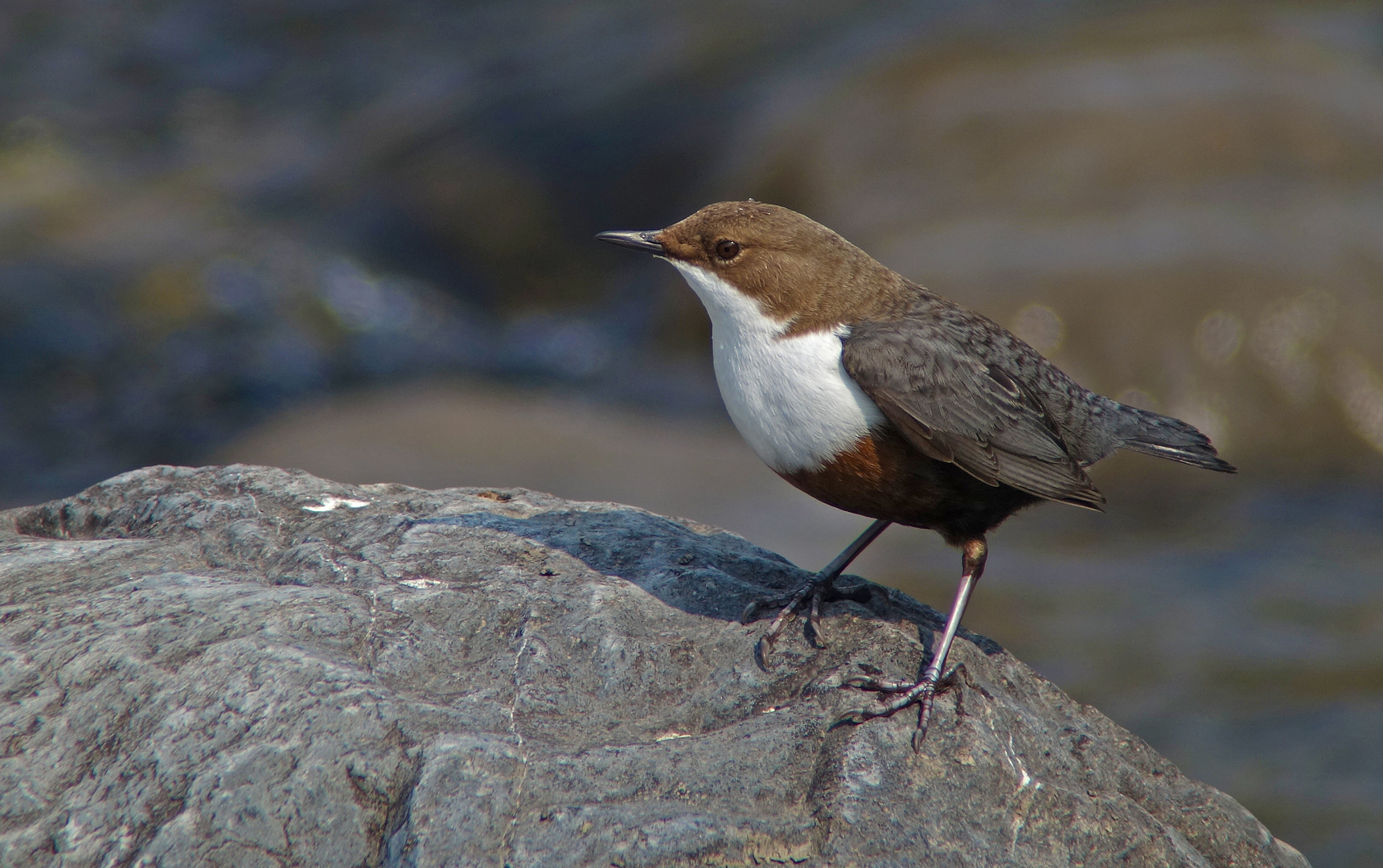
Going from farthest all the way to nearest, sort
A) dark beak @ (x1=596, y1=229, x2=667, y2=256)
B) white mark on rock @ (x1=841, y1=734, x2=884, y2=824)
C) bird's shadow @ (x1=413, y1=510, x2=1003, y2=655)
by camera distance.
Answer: dark beak @ (x1=596, y1=229, x2=667, y2=256), bird's shadow @ (x1=413, y1=510, x2=1003, y2=655), white mark on rock @ (x1=841, y1=734, x2=884, y2=824)

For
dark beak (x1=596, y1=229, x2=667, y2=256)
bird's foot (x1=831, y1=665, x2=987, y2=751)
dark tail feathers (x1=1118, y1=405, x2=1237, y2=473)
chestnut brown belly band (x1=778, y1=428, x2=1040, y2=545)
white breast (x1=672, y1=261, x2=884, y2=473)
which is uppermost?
dark beak (x1=596, y1=229, x2=667, y2=256)

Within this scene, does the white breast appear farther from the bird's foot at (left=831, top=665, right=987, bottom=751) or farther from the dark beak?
the bird's foot at (left=831, top=665, right=987, bottom=751)

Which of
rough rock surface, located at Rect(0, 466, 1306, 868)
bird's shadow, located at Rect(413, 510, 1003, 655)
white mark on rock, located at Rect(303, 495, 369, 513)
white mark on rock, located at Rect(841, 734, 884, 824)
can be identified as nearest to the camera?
rough rock surface, located at Rect(0, 466, 1306, 868)

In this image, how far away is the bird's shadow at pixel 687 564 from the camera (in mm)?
3369

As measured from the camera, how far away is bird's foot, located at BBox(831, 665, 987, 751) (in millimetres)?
2781

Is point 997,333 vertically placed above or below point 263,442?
above

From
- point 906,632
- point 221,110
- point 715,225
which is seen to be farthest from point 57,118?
point 906,632

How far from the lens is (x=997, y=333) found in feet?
12.4

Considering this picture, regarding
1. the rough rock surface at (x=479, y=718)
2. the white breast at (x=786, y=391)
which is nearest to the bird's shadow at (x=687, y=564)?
the rough rock surface at (x=479, y=718)

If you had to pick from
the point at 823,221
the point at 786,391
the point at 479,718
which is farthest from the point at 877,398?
the point at 823,221

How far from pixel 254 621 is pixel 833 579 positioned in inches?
60.9

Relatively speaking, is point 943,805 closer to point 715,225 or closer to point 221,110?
point 715,225

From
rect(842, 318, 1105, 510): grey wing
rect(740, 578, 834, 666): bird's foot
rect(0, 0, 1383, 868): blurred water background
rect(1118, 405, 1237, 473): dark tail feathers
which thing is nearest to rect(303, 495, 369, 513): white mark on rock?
rect(740, 578, 834, 666): bird's foot

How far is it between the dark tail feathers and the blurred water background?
7.40ft
